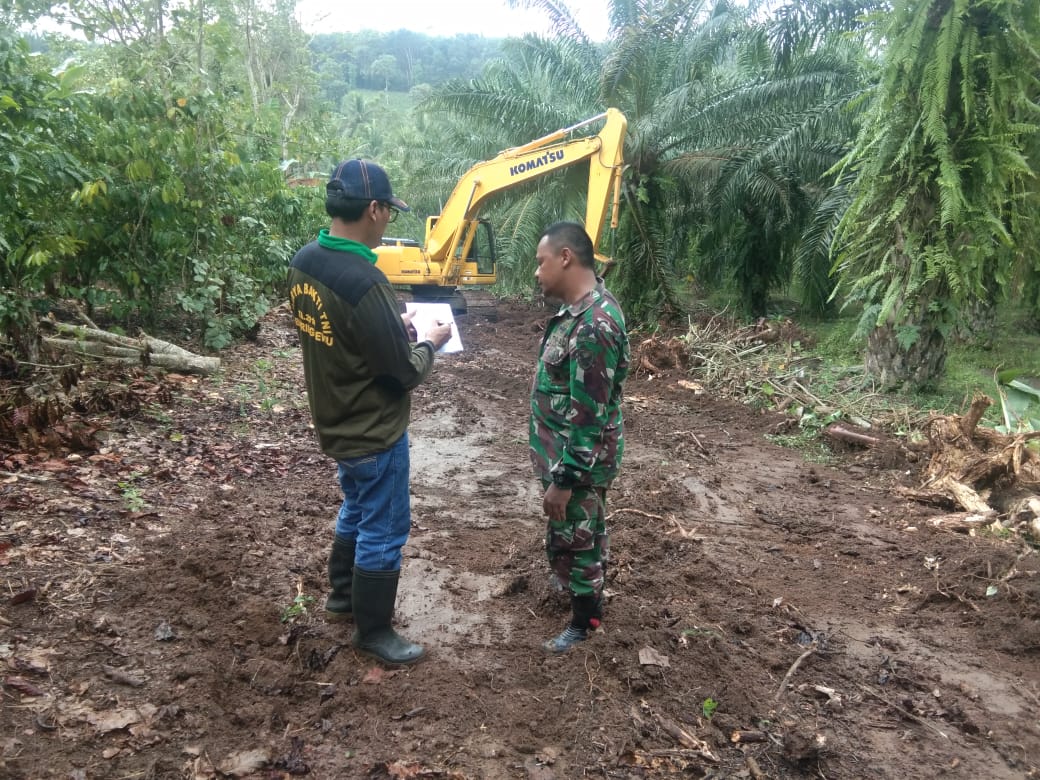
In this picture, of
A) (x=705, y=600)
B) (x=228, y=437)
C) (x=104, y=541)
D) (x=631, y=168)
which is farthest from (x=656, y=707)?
(x=631, y=168)

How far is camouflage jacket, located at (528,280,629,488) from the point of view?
9.39 ft

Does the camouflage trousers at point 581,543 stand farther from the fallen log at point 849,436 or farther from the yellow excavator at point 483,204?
the yellow excavator at point 483,204

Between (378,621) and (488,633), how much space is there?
0.62 meters

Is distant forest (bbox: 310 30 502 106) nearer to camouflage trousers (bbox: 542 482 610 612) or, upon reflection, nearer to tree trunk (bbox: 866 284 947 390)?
tree trunk (bbox: 866 284 947 390)

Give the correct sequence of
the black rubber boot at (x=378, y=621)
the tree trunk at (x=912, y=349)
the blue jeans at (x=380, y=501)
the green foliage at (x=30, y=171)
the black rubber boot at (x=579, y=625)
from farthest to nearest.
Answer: the tree trunk at (x=912, y=349)
the green foliage at (x=30, y=171)
the black rubber boot at (x=579, y=625)
the black rubber boot at (x=378, y=621)
the blue jeans at (x=380, y=501)

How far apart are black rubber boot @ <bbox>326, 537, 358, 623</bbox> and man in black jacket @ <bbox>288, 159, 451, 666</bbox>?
0.29m

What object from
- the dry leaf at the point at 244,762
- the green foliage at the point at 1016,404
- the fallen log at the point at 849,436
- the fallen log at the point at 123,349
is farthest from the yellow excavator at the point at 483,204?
the dry leaf at the point at 244,762

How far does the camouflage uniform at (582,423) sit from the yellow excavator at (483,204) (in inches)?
307

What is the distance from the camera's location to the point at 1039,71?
6707 millimetres

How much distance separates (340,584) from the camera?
3.33 m

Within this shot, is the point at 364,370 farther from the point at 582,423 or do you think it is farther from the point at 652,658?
the point at 652,658

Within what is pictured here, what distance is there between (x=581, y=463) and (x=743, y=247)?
1195cm

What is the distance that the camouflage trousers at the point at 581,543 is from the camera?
10.1 feet

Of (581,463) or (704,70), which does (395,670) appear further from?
(704,70)
